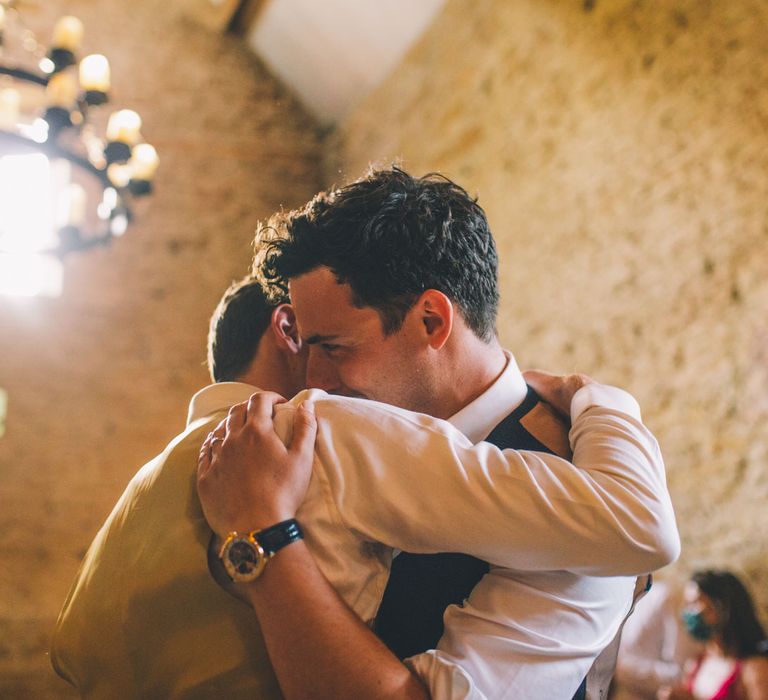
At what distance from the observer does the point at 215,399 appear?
1.43 metres

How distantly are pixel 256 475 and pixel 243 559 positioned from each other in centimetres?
11

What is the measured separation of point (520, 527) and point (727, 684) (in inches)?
109

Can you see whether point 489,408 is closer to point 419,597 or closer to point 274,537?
point 419,597

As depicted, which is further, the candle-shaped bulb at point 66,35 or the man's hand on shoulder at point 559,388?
the candle-shaped bulb at point 66,35

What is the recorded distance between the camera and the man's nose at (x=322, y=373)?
1.42 metres

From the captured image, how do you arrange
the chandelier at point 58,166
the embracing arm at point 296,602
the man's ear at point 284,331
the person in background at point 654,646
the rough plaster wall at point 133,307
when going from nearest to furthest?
the embracing arm at point 296,602, the man's ear at point 284,331, the chandelier at point 58,166, the person in background at point 654,646, the rough plaster wall at point 133,307

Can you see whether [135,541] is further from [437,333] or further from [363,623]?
[437,333]

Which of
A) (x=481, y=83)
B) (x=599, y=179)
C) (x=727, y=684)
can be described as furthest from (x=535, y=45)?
(x=727, y=684)

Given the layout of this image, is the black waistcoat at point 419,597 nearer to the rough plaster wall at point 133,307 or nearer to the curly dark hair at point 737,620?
the curly dark hair at point 737,620

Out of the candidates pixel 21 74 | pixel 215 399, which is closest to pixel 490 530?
pixel 215 399

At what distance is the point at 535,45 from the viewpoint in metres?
4.89

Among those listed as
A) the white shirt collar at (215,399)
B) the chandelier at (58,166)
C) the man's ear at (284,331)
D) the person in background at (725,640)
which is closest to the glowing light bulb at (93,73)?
the chandelier at (58,166)

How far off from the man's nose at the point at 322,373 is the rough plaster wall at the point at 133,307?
4.95 meters

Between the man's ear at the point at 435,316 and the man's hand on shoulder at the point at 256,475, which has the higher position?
the man's ear at the point at 435,316
